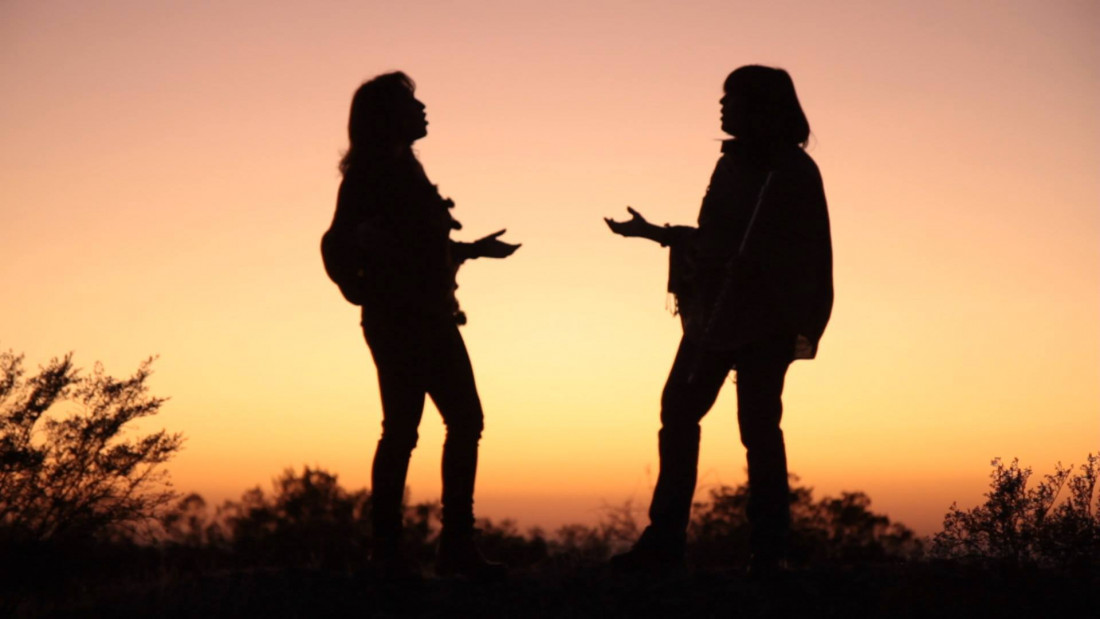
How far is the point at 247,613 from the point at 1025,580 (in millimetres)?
3769

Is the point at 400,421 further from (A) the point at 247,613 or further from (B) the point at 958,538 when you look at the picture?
(B) the point at 958,538

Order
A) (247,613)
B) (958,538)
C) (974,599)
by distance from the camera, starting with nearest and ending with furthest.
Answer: (974,599) < (247,613) < (958,538)

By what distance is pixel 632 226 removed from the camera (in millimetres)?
6145

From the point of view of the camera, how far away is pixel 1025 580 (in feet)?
18.9

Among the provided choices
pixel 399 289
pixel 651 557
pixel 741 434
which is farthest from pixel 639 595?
pixel 399 289

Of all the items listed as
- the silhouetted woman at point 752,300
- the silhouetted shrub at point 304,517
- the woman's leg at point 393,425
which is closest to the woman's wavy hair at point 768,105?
the silhouetted woman at point 752,300

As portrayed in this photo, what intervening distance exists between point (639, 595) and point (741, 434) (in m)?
0.93

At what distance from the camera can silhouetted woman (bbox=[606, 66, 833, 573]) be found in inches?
229

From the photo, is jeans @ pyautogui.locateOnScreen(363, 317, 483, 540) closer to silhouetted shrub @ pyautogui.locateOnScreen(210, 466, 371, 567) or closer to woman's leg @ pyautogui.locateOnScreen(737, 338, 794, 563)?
woman's leg @ pyautogui.locateOnScreen(737, 338, 794, 563)

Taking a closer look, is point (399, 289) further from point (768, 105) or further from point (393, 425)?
point (768, 105)

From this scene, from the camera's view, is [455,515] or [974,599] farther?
[455,515]

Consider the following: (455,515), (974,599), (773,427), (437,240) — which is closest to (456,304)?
(437,240)

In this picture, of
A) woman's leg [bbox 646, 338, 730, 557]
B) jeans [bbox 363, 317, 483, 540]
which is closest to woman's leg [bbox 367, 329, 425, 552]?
jeans [bbox 363, 317, 483, 540]

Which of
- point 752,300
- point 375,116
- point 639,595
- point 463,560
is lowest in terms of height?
point 639,595
